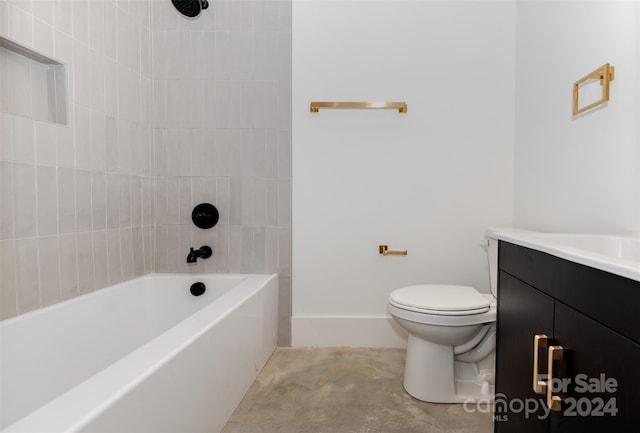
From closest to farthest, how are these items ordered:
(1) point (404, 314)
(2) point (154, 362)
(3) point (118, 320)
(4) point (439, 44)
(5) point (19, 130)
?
1. (2) point (154, 362)
2. (5) point (19, 130)
3. (1) point (404, 314)
4. (3) point (118, 320)
5. (4) point (439, 44)

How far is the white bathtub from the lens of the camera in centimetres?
78

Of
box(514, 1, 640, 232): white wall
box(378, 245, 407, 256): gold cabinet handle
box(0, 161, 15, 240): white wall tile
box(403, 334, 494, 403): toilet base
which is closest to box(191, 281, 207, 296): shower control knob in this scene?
box(0, 161, 15, 240): white wall tile

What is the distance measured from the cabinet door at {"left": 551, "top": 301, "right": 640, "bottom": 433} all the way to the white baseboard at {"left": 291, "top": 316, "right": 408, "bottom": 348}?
4.38 feet

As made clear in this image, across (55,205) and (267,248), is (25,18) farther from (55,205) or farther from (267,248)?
(267,248)

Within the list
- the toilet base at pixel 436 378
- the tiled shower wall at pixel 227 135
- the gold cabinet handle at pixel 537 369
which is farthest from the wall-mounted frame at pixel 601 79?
the tiled shower wall at pixel 227 135

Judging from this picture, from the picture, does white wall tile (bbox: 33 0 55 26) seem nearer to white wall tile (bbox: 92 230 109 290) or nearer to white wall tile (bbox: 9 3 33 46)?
white wall tile (bbox: 9 3 33 46)

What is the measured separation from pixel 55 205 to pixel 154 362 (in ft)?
2.93

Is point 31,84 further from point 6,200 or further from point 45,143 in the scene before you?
point 6,200

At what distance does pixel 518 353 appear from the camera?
3.43 ft

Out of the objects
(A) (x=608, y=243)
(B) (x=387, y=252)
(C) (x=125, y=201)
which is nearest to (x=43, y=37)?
(C) (x=125, y=201)

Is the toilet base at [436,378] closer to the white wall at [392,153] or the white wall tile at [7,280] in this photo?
the white wall at [392,153]

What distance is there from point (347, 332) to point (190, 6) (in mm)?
2098

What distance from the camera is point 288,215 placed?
216cm

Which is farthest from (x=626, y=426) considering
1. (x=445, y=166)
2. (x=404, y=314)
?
(x=445, y=166)
